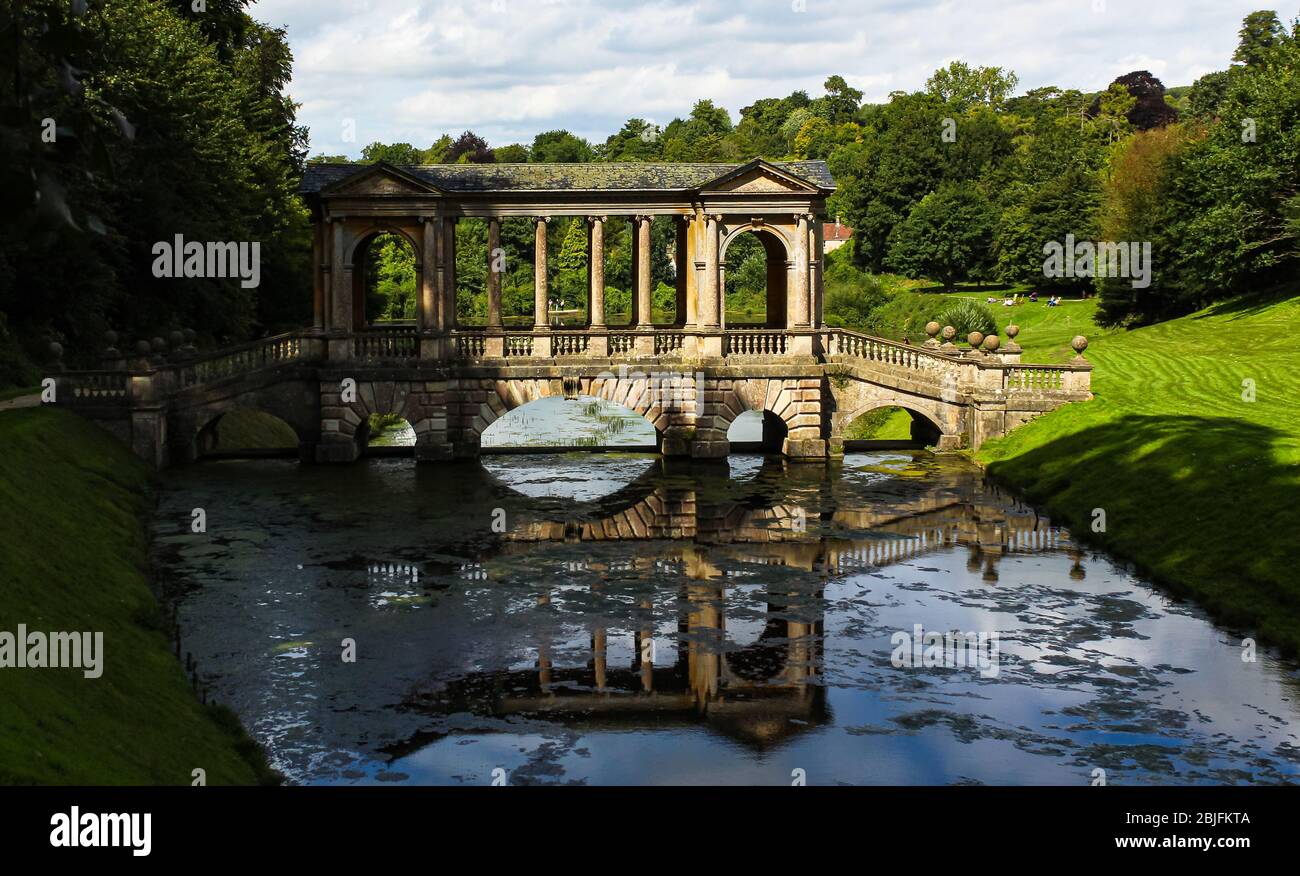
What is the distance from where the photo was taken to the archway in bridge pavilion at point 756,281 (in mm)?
54869

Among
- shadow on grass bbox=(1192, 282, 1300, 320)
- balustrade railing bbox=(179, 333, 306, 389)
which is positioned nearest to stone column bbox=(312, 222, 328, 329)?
balustrade railing bbox=(179, 333, 306, 389)

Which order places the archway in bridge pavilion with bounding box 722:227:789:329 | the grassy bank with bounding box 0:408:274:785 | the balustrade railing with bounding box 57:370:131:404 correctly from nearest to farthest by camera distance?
the grassy bank with bounding box 0:408:274:785 < the balustrade railing with bounding box 57:370:131:404 < the archway in bridge pavilion with bounding box 722:227:789:329

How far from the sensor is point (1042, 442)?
154 ft

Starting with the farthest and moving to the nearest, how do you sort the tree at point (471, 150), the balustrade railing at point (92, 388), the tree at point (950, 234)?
the tree at point (471, 150), the tree at point (950, 234), the balustrade railing at point (92, 388)

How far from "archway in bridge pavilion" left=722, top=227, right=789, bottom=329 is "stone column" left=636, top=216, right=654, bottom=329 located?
3.07 m

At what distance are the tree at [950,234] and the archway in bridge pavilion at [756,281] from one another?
14.3 metres

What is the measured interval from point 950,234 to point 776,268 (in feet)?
221

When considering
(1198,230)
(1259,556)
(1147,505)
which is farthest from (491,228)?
(1198,230)

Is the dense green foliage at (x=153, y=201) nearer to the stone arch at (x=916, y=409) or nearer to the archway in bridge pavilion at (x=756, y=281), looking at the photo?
the archway in bridge pavilion at (x=756, y=281)

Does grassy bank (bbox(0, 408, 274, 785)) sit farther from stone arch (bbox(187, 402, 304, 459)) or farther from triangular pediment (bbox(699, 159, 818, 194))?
triangular pediment (bbox(699, 159, 818, 194))

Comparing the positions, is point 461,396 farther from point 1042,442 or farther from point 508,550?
point 1042,442

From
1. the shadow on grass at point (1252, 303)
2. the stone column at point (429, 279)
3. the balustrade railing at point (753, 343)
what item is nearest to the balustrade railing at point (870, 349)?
the balustrade railing at point (753, 343)

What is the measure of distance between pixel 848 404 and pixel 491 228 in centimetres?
1512

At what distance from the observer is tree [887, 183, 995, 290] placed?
388 ft
